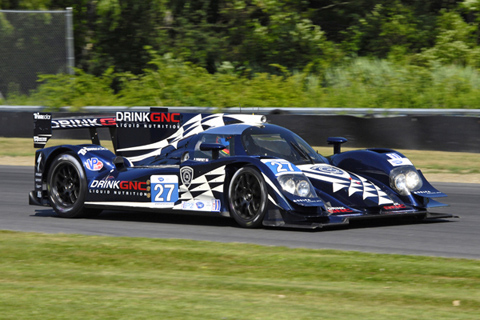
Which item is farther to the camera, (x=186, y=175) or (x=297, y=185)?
(x=186, y=175)

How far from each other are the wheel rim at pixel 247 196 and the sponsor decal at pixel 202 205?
22cm

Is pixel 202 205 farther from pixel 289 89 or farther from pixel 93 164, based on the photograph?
pixel 289 89

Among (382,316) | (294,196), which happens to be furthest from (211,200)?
(382,316)

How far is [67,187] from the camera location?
950 centimetres

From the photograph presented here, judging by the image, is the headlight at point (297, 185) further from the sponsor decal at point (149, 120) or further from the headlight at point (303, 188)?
the sponsor decal at point (149, 120)

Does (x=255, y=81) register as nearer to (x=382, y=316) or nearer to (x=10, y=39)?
(x=10, y=39)

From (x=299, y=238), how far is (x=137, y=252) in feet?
5.48

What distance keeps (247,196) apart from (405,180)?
5.91 ft

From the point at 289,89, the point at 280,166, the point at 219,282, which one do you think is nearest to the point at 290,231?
the point at 280,166

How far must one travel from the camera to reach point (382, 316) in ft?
14.7

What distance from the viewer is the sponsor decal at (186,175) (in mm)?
8484

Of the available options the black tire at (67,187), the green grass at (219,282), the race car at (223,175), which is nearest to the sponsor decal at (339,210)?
the race car at (223,175)

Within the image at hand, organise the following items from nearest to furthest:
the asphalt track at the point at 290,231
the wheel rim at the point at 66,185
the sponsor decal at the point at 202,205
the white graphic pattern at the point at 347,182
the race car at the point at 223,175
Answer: the asphalt track at the point at 290,231
the race car at the point at 223,175
the white graphic pattern at the point at 347,182
the sponsor decal at the point at 202,205
the wheel rim at the point at 66,185

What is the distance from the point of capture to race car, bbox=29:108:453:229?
311 inches
